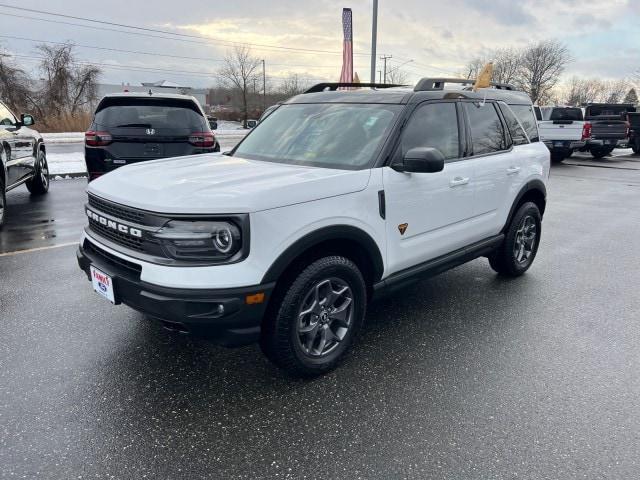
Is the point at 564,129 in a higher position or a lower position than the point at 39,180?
higher

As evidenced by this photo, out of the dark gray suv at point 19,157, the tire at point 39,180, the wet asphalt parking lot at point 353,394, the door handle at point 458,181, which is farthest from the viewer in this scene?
the tire at point 39,180

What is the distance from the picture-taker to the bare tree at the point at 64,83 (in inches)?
1474

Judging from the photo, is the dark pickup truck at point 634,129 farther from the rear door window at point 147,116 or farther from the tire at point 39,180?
the tire at point 39,180

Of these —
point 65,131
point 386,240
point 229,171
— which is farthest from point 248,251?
point 65,131

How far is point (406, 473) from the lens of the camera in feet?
7.70

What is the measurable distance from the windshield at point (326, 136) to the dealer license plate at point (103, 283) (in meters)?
1.48

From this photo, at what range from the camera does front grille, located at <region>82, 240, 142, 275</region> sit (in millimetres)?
2840

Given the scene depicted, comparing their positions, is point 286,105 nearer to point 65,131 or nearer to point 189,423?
point 189,423

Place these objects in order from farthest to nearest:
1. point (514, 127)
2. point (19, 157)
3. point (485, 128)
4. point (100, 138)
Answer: point (19, 157)
point (100, 138)
point (514, 127)
point (485, 128)

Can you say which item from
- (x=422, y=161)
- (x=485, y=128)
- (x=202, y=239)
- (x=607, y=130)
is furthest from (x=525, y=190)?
(x=607, y=130)

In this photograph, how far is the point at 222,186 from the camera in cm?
283

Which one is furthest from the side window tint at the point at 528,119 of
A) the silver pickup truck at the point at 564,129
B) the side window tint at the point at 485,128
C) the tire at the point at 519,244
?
the silver pickup truck at the point at 564,129

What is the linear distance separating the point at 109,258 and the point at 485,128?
332 cm

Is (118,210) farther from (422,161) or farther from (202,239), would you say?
(422,161)
